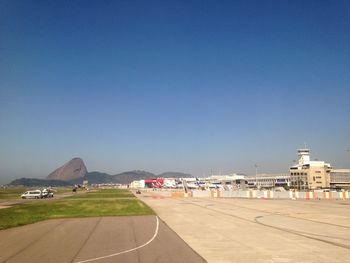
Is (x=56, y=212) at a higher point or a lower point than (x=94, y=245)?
higher

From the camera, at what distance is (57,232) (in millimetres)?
22641

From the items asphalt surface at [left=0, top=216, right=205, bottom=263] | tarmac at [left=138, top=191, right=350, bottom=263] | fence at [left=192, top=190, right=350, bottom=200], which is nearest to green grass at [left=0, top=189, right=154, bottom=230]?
asphalt surface at [left=0, top=216, right=205, bottom=263]

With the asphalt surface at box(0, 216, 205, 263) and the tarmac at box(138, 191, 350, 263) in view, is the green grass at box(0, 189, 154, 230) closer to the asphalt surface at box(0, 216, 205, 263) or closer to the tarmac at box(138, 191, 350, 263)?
the asphalt surface at box(0, 216, 205, 263)

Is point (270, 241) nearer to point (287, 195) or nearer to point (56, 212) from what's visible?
point (56, 212)

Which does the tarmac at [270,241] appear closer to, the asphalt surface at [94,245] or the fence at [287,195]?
the asphalt surface at [94,245]

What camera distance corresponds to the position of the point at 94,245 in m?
17.6

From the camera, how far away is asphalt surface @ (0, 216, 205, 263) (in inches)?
569

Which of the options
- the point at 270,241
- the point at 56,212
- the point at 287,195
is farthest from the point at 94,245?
the point at 287,195

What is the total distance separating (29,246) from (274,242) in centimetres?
1158

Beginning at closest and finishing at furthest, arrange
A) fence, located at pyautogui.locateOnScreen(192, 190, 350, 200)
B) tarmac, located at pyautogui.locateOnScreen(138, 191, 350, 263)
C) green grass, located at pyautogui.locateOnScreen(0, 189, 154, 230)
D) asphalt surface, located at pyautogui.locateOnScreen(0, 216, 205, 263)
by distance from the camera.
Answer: tarmac, located at pyautogui.locateOnScreen(138, 191, 350, 263), asphalt surface, located at pyautogui.locateOnScreen(0, 216, 205, 263), green grass, located at pyautogui.locateOnScreen(0, 189, 154, 230), fence, located at pyautogui.locateOnScreen(192, 190, 350, 200)

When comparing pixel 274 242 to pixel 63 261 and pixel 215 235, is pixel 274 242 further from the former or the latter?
pixel 63 261

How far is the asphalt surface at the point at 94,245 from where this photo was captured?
47.4 ft

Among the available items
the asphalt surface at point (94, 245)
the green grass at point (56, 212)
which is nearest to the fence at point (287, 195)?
the green grass at point (56, 212)

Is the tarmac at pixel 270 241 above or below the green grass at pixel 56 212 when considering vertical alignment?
below
